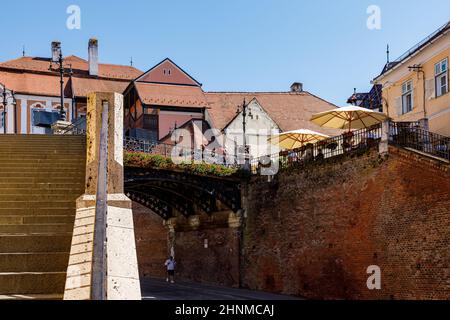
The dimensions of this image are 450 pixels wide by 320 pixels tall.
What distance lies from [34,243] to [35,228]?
82cm

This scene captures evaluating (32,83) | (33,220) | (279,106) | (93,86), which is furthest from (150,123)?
(33,220)

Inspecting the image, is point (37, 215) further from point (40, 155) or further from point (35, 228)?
point (40, 155)

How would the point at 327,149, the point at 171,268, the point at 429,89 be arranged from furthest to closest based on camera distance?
the point at 171,268 → the point at 327,149 → the point at 429,89

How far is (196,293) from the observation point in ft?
99.6

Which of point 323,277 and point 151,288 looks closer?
point 323,277

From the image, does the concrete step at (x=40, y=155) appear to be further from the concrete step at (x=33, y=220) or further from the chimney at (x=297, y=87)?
the chimney at (x=297, y=87)

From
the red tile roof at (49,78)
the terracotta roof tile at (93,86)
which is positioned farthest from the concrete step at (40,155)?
the terracotta roof tile at (93,86)

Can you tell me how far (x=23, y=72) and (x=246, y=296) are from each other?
30.4 meters

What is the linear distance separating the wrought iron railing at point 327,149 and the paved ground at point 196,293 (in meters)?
5.91

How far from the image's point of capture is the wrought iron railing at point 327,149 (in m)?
25.7

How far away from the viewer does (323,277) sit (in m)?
27.5

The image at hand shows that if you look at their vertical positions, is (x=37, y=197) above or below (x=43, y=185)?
below
